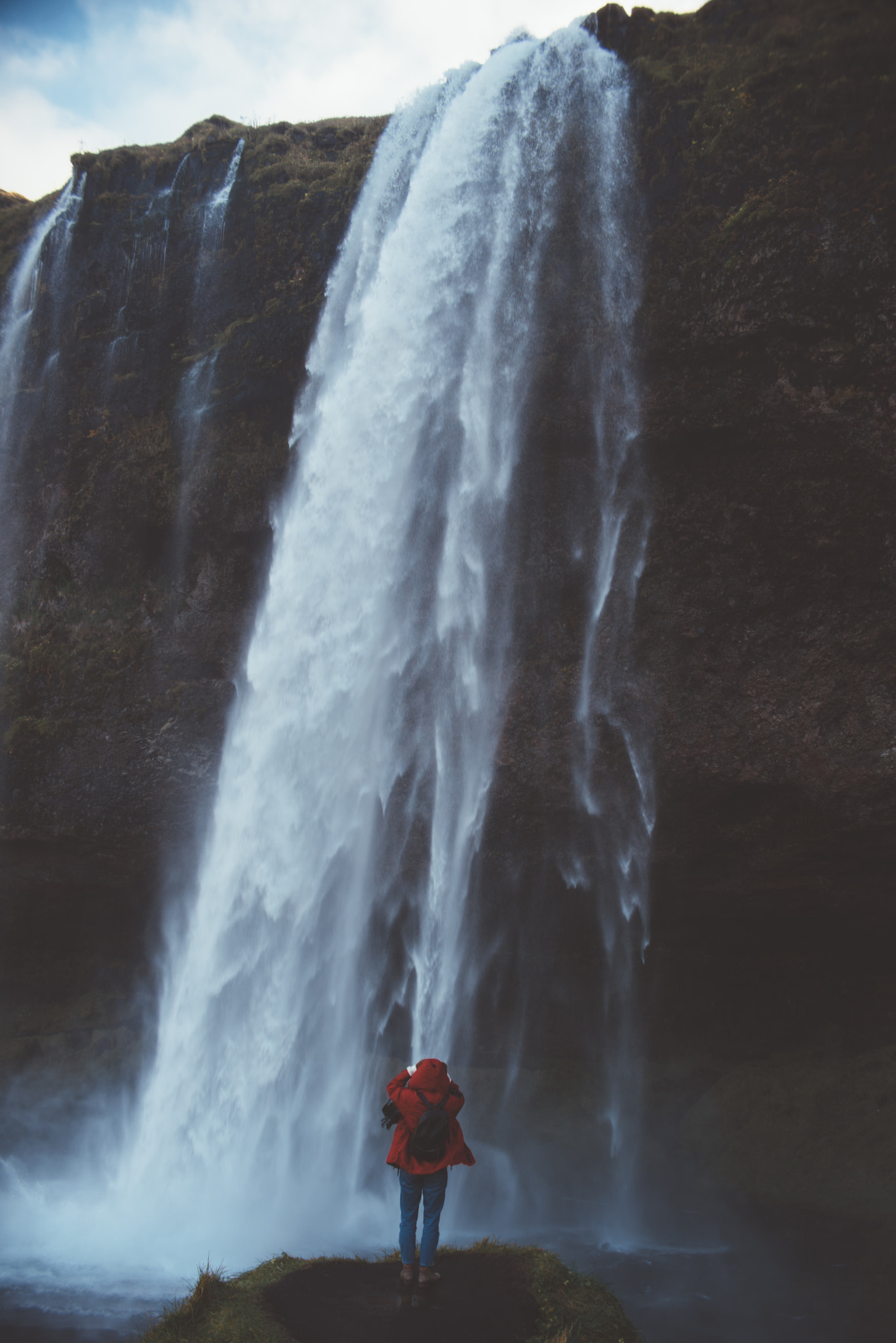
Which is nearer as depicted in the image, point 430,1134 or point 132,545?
point 430,1134

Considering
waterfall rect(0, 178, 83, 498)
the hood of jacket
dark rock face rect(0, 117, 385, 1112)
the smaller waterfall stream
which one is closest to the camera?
the hood of jacket

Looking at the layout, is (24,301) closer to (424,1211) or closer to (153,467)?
(153,467)

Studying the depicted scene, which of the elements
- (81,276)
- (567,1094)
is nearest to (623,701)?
(567,1094)

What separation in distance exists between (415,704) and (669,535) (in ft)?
14.2

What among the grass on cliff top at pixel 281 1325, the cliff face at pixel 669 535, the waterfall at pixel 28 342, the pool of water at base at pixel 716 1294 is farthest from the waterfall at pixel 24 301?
the grass on cliff top at pixel 281 1325

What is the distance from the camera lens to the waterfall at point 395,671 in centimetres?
1202

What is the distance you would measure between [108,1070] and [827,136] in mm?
17339

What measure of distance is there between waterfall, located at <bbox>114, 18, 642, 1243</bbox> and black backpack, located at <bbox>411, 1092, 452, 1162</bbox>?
260 inches

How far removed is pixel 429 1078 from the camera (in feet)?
18.8

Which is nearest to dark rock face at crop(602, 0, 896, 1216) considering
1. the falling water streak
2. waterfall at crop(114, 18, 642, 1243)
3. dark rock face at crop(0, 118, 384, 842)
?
the falling water streak

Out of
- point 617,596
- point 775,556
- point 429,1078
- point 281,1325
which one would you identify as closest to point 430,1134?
point 429,1078

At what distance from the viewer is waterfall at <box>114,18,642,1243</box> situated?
39.4 ft

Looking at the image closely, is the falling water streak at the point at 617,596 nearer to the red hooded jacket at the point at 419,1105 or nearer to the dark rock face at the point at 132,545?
Answer: the dark rock face at the point at 132,545

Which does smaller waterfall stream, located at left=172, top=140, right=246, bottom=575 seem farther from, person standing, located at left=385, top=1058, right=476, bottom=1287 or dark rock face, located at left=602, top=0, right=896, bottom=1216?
person standing, located at left=385, top=1058, right=476, bottom=1287
